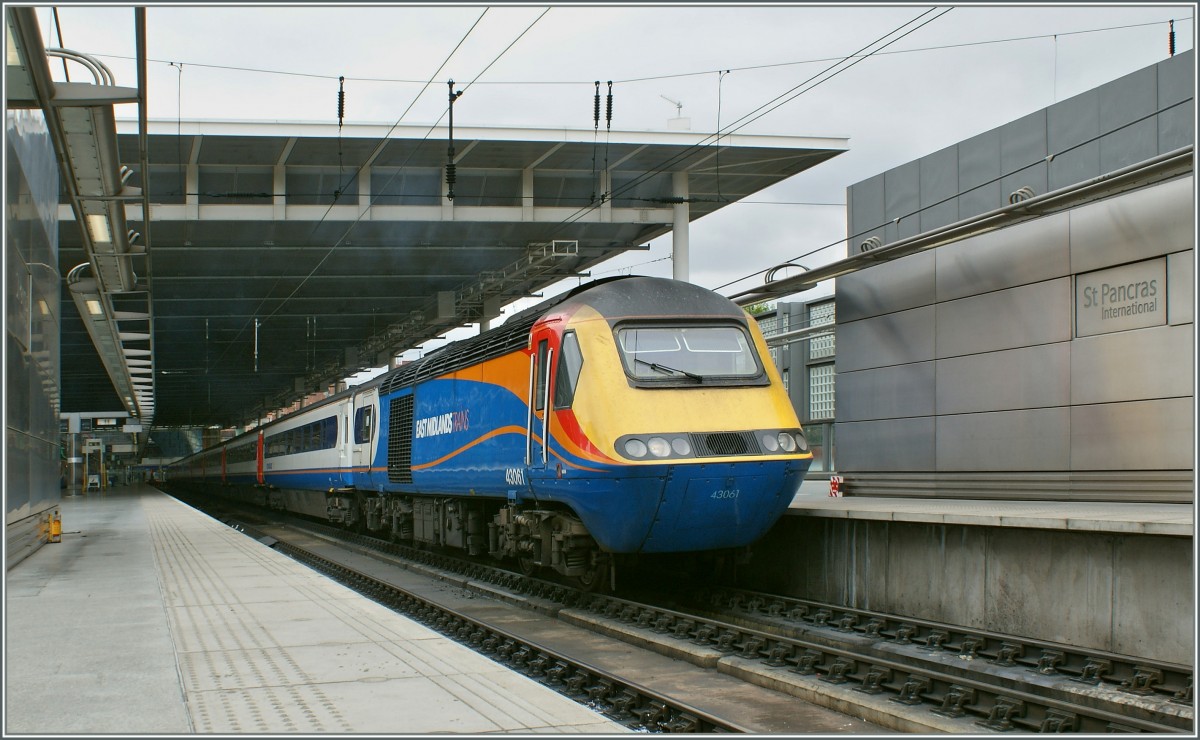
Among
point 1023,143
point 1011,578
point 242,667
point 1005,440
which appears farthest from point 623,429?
point 1023,143

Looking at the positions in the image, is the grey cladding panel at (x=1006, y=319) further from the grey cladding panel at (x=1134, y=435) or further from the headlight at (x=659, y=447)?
the headlight at (x=659, y=447)

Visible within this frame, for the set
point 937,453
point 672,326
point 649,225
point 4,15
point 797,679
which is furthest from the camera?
point 649,225

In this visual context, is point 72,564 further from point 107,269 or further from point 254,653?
point 254,653

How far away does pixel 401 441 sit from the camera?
18297mm

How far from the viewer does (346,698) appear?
19.8 ft

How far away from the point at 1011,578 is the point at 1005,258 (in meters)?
4.77

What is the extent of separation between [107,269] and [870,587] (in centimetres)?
1332

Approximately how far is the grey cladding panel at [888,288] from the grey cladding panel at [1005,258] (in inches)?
11.8

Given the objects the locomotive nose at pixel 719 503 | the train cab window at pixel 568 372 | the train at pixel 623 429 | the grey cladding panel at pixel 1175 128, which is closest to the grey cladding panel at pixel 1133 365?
the grey cladding panel at pixel 1175 128

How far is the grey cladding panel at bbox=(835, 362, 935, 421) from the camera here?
47.0 ft

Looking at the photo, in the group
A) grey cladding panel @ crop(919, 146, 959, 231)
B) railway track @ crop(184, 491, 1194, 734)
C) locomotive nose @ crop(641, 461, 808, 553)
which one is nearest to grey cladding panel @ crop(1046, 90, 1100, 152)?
grey cladding panel @ crop(919, 146, 959, 231)

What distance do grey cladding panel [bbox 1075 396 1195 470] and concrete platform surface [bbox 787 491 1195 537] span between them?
0.45 meters

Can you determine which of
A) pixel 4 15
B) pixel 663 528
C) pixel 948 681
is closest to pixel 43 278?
pixel 4 15

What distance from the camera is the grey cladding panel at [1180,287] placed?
10.5 m
